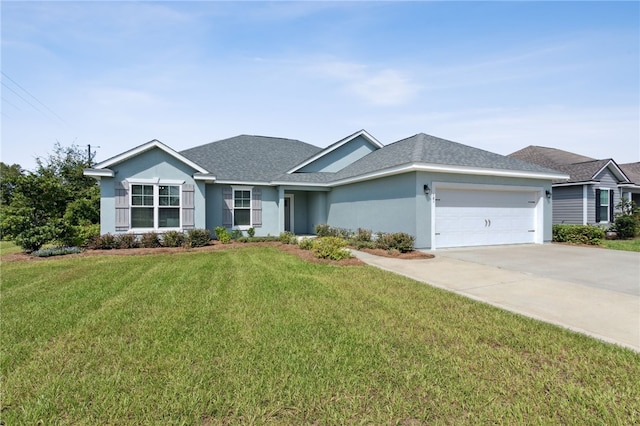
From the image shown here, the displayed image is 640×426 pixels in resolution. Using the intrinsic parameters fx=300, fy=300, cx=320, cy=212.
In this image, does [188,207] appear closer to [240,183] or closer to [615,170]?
[240,183]

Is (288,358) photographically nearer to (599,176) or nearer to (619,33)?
(619,33)

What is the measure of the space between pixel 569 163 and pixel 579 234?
9333 mm

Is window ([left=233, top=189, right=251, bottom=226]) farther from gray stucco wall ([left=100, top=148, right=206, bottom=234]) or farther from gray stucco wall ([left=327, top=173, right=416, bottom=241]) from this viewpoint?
gray stucco wall ([left=327, top=173, right=416, bottom=241])

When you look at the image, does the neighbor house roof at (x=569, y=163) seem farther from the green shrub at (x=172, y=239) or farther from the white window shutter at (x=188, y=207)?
the green shrub at (x=172, y=239)

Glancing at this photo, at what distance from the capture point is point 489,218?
12695mm

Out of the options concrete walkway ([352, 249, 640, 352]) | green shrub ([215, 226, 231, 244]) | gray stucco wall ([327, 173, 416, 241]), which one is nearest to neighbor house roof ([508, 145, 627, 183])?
gray stucco wall ([327, 173, 416, 241])

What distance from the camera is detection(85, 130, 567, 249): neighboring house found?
11.6m

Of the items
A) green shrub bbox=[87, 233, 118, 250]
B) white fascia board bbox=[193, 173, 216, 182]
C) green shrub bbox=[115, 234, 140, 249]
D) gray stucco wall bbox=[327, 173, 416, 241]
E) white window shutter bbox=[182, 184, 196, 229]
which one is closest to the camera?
gray stucco wall bbox=[327, 173, 416, 241]

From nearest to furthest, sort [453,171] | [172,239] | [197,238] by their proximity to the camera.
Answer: [453,171] → [172,239] → [197,238]

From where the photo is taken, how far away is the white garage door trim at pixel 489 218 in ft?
38.0

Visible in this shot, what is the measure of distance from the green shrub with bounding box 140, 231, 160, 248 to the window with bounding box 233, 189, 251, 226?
3.98 m

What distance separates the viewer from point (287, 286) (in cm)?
642

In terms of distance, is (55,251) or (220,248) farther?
(220,248)

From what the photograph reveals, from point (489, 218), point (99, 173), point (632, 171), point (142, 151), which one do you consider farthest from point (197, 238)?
point (632, 171)
